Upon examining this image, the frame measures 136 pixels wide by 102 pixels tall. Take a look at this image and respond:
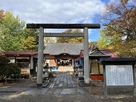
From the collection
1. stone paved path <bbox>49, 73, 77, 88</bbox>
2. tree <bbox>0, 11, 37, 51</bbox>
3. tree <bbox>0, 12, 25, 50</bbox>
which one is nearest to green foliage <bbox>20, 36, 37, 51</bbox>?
tree <bbox>0, 11, 37, 51</bbox>

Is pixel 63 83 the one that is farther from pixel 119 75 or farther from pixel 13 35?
pixel 13 35

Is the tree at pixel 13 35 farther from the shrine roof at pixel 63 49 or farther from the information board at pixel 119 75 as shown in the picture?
Result: the information board at pixel 119 75

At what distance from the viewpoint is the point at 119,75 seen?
316 inches

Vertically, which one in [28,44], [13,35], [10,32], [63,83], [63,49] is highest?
[10,32]

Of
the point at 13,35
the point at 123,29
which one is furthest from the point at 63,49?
the point at 123,29

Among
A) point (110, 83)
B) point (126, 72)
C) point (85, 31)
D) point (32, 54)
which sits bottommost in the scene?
point (110, 83)

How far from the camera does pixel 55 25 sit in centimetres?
1180

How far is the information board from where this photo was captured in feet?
26.0

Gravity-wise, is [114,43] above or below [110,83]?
above

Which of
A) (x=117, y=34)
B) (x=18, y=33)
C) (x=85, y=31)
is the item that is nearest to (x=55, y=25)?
(x=85, y=31)

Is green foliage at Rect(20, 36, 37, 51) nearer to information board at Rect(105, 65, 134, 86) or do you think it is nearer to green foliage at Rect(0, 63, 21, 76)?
green foliage at Rect(0, 63, 21, 76)

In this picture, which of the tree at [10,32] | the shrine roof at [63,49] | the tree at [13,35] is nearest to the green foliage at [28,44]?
the tree at [13,35]

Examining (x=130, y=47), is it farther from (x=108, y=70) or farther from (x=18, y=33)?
(x=18, y=33)

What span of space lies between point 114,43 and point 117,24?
1.85 metres
